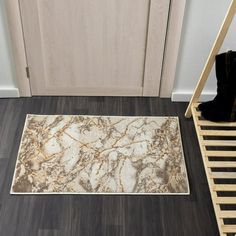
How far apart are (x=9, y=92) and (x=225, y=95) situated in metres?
1.25

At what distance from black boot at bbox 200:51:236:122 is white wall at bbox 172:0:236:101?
0.87 feet

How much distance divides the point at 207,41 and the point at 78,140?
2.92 ft

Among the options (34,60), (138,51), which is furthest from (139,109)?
(34,60)

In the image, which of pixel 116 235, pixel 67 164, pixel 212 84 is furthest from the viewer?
pixel 212 84

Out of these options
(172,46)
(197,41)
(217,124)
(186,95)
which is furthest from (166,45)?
(217,124)

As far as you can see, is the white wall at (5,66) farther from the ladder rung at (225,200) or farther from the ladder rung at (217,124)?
the ladder rung at (225,200)

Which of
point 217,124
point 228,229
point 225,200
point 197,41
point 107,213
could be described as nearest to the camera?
point 228,229

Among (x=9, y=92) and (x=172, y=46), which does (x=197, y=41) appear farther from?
(x=9, y=92)

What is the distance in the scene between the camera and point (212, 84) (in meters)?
2.22

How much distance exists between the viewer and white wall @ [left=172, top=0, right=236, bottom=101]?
1.90m

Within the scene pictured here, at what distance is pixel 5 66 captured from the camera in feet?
6.97

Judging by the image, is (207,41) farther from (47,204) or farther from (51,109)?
(47,204)

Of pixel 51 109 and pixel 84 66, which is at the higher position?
pixel 84 66

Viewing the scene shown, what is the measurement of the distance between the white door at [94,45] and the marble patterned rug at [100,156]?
0.21 metres
